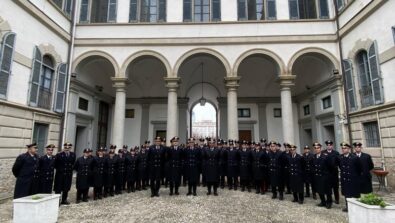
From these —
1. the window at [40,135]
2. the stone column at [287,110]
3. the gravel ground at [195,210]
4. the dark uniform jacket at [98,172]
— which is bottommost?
the gravel ground at [195,210]

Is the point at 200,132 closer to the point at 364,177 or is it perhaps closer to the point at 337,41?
the point at 337,41

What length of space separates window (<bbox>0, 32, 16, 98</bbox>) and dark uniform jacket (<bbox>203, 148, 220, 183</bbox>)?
7748 mm

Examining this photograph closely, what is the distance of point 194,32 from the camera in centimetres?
1339

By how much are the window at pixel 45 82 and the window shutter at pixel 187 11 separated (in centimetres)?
712

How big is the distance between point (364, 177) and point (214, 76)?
486 inches

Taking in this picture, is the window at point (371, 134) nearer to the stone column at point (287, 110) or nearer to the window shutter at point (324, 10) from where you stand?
the stone column at point (287, 110)

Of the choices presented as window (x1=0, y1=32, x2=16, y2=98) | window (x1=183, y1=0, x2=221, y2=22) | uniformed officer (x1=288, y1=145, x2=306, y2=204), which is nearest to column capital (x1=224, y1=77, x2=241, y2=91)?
window (x1=183, y1=0, x2=221, y2=22)

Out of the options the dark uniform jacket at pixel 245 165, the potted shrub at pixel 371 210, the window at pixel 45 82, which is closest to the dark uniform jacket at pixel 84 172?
the window at pixel 45 82

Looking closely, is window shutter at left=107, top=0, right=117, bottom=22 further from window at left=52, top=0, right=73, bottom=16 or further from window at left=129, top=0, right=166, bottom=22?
window at left=52, top=0, right=73, bottom=16

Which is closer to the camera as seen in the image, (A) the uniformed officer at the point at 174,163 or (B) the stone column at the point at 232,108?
(A) the uniformed officer at the point at 174,163

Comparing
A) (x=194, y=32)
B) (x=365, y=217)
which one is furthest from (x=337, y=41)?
(x=365, y=217)

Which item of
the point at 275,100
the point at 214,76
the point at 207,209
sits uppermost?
the point at 214,76

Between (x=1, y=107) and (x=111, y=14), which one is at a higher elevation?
(x=111, y=14)

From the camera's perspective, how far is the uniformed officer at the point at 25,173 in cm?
648
